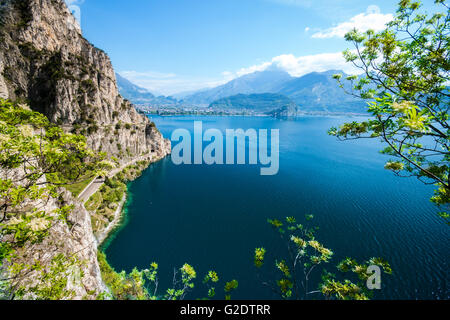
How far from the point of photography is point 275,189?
144 ft

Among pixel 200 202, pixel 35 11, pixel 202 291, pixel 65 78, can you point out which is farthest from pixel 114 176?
pixel 35 11

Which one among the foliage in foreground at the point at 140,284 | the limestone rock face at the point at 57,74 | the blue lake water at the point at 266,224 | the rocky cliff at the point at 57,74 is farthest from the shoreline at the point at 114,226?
the limestone rock face at the point at 57,74

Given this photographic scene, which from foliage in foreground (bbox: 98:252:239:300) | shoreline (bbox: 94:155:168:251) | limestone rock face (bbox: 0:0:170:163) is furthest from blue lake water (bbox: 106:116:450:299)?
limestone rock face (bbox: 0:0:170:163)

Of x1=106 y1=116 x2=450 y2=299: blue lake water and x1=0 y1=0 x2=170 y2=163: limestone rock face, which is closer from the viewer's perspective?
x1=106 y1=116 x2=450 y2=299: blue lake water

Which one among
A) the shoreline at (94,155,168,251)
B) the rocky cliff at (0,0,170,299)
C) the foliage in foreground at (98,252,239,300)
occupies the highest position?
the rocky cliff at (0,0,170,299)

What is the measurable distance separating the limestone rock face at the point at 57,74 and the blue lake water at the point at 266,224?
59.8ft

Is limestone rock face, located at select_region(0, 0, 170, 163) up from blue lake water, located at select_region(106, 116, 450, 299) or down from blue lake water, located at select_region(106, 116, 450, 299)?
up

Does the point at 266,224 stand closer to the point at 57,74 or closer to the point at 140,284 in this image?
the point at 140,284

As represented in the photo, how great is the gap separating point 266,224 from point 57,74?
59259mm

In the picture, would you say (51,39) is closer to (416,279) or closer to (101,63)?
(101,63)

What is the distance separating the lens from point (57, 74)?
147ft

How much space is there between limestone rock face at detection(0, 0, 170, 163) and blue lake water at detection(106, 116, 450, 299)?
1824cm

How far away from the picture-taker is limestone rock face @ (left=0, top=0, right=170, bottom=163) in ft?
138

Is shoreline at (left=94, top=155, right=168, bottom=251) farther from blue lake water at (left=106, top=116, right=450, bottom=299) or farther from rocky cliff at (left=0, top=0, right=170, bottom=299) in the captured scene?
rocky cliff at (left=0, top=0, right=170, bottom=299)
